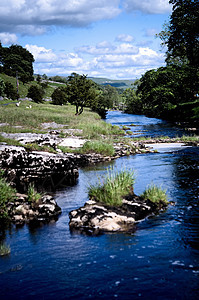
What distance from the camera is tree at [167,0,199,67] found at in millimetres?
28250

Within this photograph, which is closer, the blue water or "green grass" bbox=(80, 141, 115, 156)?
"green grass" bbox=(80, 141, 115, 156)

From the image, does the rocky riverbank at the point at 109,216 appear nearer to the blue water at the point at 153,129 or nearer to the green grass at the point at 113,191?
the green grass at the point at 113,191

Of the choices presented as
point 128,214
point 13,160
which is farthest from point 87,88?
point 128,214

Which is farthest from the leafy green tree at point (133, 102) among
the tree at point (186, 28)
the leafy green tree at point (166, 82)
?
the tree at point (186, 28)

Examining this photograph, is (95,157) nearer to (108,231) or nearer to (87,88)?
(108,231)

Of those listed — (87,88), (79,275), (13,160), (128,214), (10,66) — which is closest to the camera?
(79,275)

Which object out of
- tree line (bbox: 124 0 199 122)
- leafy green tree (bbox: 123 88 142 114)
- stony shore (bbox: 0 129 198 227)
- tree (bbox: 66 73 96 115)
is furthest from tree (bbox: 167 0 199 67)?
leafy green tree (bbox: 123 88 142 114)

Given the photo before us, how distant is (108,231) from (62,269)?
252 cm

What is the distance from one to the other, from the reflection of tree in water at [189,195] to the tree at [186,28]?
11.8 meters

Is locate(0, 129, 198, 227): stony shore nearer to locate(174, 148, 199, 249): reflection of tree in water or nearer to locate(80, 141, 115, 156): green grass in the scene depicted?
locate(174, 148, 199, 249): reflection of tree in water

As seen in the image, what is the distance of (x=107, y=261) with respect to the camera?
25.7 feet

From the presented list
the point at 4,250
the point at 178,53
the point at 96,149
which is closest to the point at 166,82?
the point at 178,53

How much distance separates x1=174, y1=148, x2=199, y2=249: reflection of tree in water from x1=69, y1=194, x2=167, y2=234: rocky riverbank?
1279 millimetres

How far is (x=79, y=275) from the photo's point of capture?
723 centimetres
